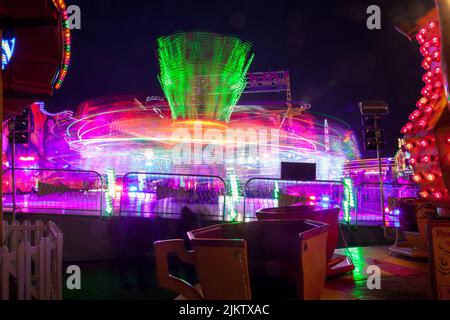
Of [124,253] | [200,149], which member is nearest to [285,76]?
[200,149]

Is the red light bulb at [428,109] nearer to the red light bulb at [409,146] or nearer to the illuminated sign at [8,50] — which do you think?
the red light bulb at [409,146]

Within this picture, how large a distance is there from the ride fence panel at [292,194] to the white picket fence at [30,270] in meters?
6.37

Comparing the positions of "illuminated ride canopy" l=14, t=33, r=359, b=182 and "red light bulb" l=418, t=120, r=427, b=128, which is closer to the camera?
"red light bulb" l=418, t=120, r=427, b=128

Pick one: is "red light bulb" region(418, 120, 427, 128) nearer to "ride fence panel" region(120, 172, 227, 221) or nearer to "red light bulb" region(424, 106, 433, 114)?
"red light bulb" region(424, 106, 433, 114)

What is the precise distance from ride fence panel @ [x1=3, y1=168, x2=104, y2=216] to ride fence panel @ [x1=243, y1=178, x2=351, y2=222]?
5033 mm

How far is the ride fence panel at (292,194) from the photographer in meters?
11.4


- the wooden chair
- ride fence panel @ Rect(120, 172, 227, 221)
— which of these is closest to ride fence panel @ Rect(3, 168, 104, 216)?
ride fence panel @ Rect(120, 172, 227, 221)

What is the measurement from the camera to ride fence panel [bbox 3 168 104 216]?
1112cm

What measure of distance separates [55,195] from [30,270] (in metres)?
12.9

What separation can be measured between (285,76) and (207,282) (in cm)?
3937

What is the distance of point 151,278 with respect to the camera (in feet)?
27.1

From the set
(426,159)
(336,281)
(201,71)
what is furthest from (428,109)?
(201,71)

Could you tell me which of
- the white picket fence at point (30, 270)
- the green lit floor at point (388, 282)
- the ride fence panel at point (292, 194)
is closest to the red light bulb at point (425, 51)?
the green lit floor at point (388, 282)
